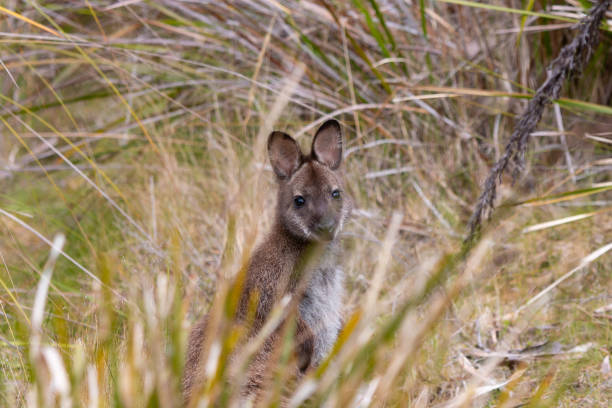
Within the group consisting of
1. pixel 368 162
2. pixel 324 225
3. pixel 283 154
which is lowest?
pixel 368 162

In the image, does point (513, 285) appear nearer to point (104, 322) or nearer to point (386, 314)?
point (386, 314)

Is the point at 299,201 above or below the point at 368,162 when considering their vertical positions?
above

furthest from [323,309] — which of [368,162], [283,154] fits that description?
[368,162]

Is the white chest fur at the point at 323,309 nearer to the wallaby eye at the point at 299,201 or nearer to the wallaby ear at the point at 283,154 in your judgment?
the wallaby eye at the point at 299,201

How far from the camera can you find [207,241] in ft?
13.4

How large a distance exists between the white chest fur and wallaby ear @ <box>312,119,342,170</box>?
22.3 inches

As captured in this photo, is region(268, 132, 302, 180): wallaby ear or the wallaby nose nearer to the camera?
the wallaby nose

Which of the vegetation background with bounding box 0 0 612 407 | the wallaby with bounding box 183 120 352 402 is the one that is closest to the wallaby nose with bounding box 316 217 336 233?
the wallaby with bounding box 183 120 352 402

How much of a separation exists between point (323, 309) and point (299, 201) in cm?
51

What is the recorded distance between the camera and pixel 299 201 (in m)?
3.16

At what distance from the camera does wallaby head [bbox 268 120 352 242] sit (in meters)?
3.07

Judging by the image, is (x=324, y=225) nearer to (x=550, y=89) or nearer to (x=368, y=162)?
(x=550, y=89)

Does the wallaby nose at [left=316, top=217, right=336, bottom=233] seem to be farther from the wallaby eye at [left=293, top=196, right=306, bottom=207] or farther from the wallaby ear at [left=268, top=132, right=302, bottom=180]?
the wallaby ear at [left=268, top=132, right=302, bottom=180]

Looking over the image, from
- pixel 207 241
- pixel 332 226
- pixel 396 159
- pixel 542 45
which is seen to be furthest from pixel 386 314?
pixel 542 45
